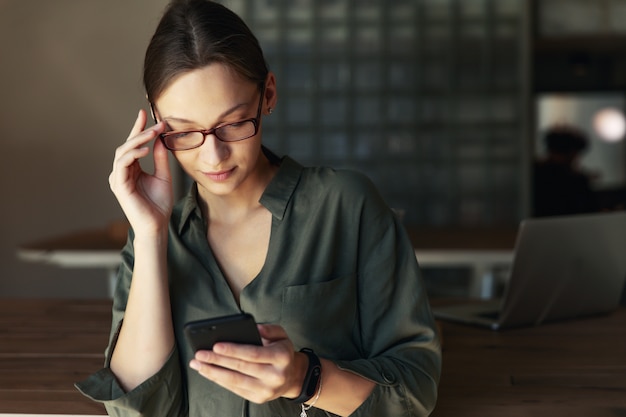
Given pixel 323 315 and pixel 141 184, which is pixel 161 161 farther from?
pixel 323 315

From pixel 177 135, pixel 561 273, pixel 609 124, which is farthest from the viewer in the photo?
pixel 609 124

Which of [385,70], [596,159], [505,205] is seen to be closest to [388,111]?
[385,70]

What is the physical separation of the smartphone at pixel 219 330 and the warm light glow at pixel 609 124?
13.8 feet

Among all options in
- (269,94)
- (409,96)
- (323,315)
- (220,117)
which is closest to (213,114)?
(220,117)

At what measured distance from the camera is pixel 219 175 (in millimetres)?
1296

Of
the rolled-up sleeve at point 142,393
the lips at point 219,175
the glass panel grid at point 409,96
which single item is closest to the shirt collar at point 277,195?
the lips at point 219,175

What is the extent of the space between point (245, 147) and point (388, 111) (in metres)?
3.46

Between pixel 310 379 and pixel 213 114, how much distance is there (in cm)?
42

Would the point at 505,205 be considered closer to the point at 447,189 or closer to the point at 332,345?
the point at 447,189

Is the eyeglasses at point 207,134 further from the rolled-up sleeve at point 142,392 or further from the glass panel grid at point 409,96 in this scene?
the glass panel grid at point 409,96

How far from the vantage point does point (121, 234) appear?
3.67 m

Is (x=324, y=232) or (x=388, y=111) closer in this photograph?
(x=324, y=232)

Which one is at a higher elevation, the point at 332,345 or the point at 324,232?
the point at 324,232

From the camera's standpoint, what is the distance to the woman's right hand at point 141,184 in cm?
130
